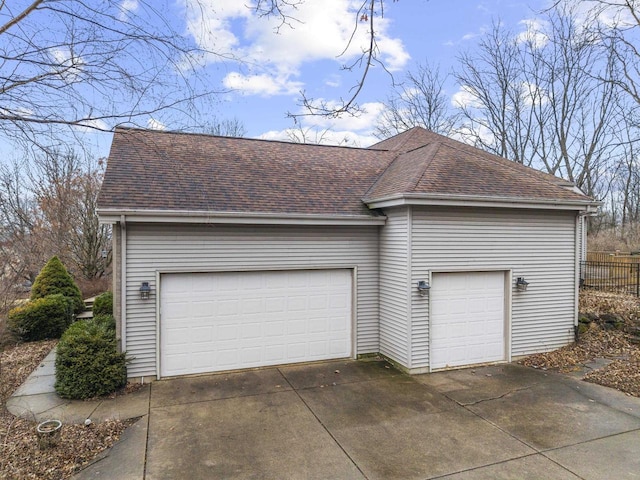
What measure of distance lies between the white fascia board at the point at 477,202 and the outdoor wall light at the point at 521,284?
4.80ft

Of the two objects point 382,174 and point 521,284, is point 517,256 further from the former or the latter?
point 382,174

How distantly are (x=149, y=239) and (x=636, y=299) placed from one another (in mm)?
11679

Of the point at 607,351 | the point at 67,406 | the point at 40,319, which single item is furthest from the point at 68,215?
Result: the point at 607,351

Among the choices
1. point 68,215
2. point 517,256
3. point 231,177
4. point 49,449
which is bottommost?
point 49,449

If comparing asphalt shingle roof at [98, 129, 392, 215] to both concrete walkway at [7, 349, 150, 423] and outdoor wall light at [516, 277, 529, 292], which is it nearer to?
concrete walkway at [7, 349, 150, 423]

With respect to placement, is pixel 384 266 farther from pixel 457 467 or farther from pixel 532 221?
pixel 457 467

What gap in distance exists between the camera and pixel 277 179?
895cm

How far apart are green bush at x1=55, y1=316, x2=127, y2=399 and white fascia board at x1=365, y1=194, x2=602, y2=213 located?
212 inches

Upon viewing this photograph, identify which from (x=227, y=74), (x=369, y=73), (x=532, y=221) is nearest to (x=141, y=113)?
(x=227, y=74)

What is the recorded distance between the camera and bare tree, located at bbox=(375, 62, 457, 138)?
24.1 metres

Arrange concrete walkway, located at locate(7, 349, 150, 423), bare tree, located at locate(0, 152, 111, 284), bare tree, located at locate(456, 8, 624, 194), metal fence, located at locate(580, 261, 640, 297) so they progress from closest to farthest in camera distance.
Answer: concrete walkway, located at locate(7, 349, 150, 423) → metal fence, located at locate(580, 261, 640, 297) → bare tree, located at locate(0, 152, 111, 284) → bare tree, located at locate(456, 8, 624, 194)

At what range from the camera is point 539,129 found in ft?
82.7

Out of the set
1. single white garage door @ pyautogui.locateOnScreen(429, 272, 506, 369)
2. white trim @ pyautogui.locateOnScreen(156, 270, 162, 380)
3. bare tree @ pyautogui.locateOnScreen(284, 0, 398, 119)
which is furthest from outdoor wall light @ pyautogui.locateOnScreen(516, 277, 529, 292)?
white trim @ pyautogui.locateOnScreen(156, 270, 162, 380)

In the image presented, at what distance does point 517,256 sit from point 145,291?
7093 mm
